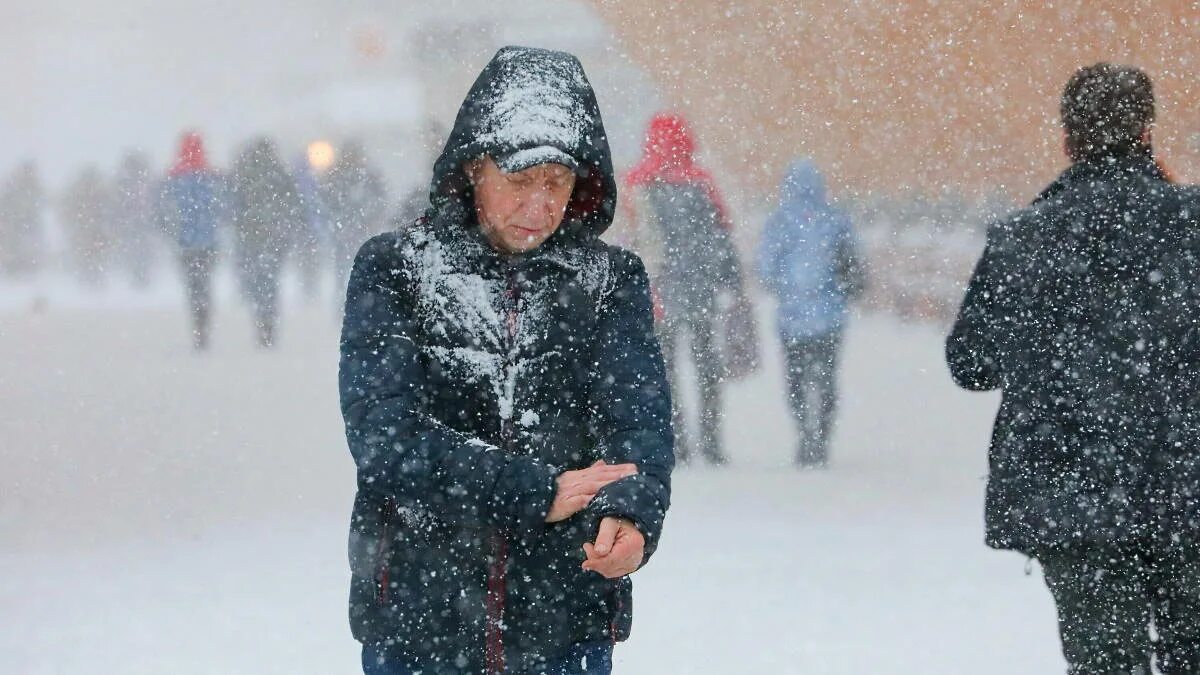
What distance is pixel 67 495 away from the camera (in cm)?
565

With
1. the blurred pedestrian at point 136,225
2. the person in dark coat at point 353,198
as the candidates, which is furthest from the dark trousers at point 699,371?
the blurred pedestrian at point 136,225

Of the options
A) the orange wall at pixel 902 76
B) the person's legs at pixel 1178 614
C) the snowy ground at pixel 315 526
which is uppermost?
the orange wall at pixel 902 76

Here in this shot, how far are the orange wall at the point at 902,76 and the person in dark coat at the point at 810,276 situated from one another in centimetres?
116

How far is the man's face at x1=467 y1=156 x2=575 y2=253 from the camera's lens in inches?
59.6

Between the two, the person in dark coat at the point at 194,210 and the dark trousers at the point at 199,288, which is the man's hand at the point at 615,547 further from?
the dark trousers at the point at 199,288

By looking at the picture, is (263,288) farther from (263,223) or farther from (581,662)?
(581,662)

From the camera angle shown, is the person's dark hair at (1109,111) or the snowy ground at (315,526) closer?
the person's dark hair at (1109,111)

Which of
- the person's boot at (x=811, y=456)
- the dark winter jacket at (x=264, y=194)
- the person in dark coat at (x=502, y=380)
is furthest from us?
the dark winter jacket at (x=264, y=194)

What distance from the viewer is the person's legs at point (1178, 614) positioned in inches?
82.7

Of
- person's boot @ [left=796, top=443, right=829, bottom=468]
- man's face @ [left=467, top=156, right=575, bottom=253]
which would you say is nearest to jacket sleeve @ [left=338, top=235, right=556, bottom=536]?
man's face @ [left=467, top=156, right=575, bottom=253]

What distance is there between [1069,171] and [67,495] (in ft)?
14.7

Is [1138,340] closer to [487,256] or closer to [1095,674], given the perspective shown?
[1095,674]

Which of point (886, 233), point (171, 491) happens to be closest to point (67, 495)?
point (171, 491)

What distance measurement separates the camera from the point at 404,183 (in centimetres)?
697
